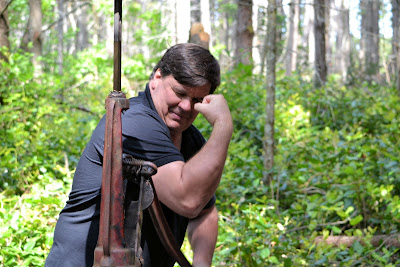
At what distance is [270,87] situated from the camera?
5.87 m

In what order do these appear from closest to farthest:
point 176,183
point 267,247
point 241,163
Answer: point 176,183, point 267,247, point 241,163

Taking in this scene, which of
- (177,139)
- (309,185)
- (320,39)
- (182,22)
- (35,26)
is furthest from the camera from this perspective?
(35,26)

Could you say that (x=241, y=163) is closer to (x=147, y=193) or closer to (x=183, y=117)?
(x=183, y=117)

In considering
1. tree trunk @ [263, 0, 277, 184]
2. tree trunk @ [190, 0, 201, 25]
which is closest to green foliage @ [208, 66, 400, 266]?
tree trunk @ [263, 0, 277, 184]

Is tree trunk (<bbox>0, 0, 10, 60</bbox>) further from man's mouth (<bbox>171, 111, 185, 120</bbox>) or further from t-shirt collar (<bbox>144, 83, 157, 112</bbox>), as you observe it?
man's mouth (<bbox>171, 111, 185, 120</bbox>)

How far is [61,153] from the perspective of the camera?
5887 mm

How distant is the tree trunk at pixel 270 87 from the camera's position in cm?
580

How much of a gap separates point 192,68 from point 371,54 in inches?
791

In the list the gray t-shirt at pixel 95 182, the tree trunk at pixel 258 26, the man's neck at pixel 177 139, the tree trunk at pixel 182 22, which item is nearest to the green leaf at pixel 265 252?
the man's neck at pixel 177 139

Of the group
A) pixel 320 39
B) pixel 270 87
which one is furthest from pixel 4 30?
pixel 320 39

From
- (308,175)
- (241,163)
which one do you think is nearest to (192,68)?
(308,175)

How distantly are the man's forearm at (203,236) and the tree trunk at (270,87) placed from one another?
131 inches

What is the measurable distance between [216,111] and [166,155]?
0.27 meters

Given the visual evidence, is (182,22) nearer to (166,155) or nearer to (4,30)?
(4,30)
